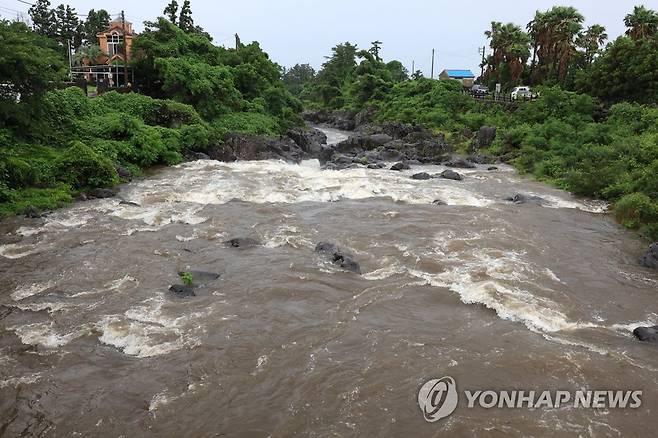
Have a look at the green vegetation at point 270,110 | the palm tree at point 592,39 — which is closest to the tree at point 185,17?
the green vegetation at point 270,110

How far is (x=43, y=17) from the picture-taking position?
2338 inches

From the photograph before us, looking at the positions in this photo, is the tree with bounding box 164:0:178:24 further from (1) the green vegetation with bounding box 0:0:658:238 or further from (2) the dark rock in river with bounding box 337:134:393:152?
(2) the dark rock in river with bounding box 337:134:393:152

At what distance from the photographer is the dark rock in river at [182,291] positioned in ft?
36.8

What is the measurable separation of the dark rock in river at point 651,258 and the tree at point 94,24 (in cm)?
6114

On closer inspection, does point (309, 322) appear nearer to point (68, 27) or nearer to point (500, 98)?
point (500, 98)

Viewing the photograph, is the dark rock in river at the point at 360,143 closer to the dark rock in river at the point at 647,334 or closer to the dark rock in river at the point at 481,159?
the dark rock in river at the point at 481,159

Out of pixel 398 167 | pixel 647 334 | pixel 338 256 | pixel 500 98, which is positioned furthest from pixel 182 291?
pixel 500 98

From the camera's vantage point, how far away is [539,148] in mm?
30047

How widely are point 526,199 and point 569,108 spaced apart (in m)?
15.7

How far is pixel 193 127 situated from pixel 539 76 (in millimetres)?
32363

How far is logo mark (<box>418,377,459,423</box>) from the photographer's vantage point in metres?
7.57

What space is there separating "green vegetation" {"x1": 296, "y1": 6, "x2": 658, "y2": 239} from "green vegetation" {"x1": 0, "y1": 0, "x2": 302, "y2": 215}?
14281mm

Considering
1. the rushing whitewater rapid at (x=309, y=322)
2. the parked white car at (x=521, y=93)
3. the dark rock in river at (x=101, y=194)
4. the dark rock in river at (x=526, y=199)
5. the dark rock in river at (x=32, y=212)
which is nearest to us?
the rushing whitewater rapid at (x=309, y=322)

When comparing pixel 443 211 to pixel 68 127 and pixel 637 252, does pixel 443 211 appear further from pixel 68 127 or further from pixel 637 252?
pixel 68 127
